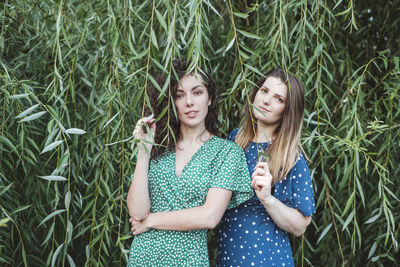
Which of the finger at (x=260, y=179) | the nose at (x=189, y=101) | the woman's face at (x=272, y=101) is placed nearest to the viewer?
the finger at (x=260, y=179)

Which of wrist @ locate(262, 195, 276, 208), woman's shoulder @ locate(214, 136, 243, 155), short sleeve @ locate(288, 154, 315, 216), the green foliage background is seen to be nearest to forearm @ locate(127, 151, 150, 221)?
the green foliage background

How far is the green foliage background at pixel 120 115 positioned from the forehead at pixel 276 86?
0.09 m

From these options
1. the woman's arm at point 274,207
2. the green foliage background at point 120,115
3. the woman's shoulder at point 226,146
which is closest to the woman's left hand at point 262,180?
the woman's arm at point 274,207

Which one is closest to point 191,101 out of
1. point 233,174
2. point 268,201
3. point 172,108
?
point 172,108

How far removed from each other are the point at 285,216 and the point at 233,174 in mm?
206

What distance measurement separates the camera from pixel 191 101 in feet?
4.23

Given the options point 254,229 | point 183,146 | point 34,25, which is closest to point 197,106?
point 183,146

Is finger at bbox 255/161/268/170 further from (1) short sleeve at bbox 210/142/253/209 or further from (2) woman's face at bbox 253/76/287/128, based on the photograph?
(2) woman's face at bbox 253/76/287/128

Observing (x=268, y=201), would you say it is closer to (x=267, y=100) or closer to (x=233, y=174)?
(x=233, y=174)

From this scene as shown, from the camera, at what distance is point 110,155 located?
1.55 m

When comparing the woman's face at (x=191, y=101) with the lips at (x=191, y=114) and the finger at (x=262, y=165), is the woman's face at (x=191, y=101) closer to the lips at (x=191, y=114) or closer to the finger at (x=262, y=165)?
the lips at (x=191, y=114)

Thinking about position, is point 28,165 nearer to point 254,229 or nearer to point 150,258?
point 150,258

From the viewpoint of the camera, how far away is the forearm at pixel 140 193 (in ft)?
4.06

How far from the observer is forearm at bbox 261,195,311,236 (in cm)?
125
